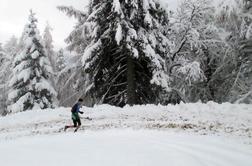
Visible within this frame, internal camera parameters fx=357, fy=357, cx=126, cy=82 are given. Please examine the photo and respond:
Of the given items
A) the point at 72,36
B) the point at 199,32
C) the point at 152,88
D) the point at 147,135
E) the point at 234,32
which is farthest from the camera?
the point at 199,32

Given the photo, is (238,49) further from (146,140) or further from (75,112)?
(146,140)

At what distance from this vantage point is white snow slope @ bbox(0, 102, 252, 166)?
9.44 m

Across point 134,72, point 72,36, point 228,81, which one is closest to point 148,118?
point 134,72

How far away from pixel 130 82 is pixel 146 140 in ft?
34.1

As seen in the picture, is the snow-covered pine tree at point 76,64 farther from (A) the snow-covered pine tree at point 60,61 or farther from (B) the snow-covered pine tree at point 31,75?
(A) the snow-covered pine tree at point 60,61

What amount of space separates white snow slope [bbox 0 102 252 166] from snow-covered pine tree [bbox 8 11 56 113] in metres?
10.7

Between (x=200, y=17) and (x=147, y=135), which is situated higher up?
(x=200, y=17)

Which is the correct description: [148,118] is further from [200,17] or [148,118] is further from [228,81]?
[200,17]

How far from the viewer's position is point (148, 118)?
18.0 m

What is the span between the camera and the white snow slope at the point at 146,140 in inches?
372

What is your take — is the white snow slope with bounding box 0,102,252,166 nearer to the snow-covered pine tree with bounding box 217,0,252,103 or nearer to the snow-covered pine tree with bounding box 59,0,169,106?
the snow-covered pine tree with bounding box 59,0,169,106

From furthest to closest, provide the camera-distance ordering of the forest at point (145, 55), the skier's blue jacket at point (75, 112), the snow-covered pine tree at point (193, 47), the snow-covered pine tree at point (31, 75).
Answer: the snow-covered pine tree at point (31, 75)
the snow-covered pine tree at point (193, 47)
the forest at point (145, 55)
the skier's blue jacket at point (75, 112)

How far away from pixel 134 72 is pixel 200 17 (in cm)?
949

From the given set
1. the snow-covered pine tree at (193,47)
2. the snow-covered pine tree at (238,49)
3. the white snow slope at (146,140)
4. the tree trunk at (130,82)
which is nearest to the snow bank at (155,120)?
the white snow slope at (146,140)
